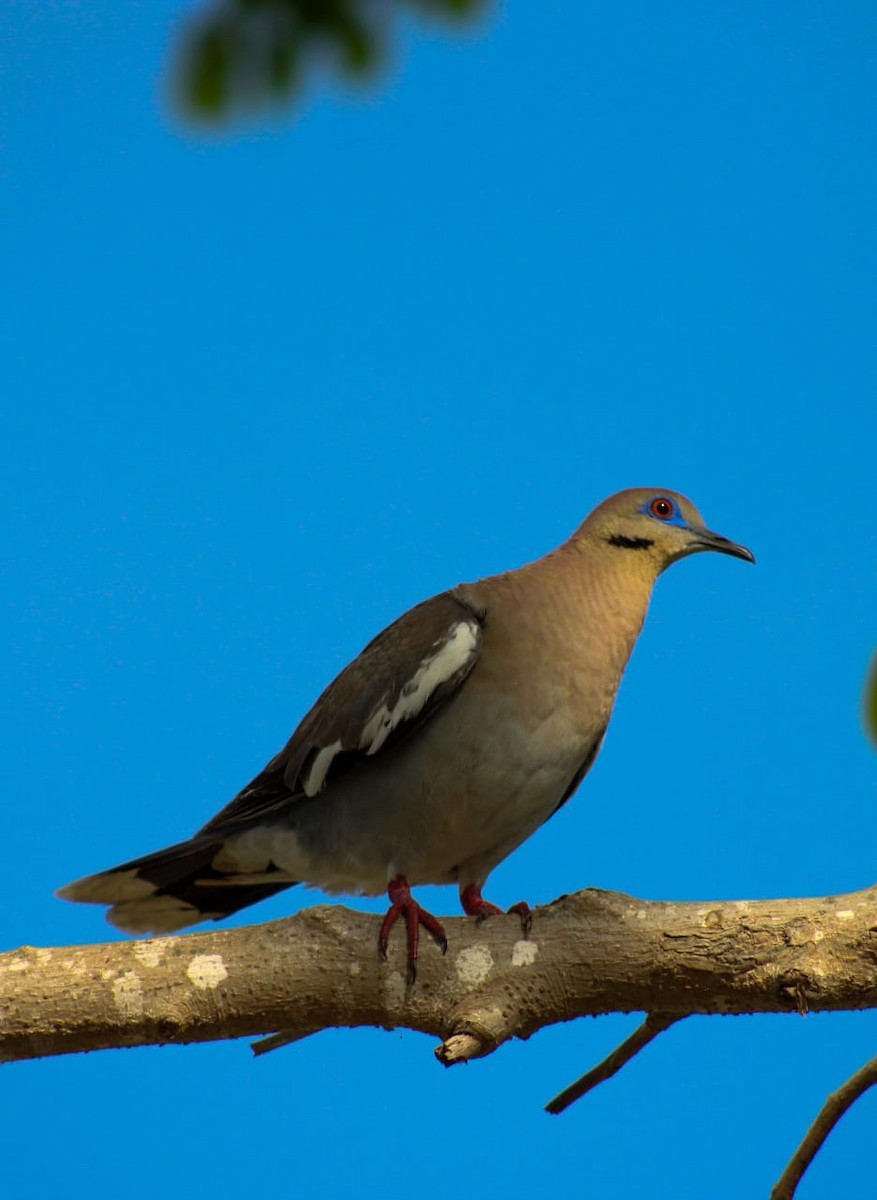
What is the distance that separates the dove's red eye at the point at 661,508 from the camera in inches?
188

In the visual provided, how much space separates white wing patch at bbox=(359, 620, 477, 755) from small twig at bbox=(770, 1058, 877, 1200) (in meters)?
1.58

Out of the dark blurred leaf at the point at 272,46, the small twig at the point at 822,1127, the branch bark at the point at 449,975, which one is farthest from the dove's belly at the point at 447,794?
the dark blurred leaf at the point at 272,46

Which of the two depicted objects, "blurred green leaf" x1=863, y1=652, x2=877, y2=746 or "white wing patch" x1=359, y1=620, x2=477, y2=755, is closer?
"blurred green leaf" x1=863, y1=652, x2=877, y2=746

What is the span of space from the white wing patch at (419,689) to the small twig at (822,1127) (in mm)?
1584

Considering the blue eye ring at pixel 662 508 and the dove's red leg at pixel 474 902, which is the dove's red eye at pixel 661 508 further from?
the dove's red leg at pixel 474 902

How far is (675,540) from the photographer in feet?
15.6

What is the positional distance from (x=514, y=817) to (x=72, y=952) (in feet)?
4.50

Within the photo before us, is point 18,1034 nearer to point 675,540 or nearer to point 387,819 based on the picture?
point 387,819

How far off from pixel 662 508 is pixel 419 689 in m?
1.15

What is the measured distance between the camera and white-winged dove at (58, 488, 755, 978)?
4133 millimetres

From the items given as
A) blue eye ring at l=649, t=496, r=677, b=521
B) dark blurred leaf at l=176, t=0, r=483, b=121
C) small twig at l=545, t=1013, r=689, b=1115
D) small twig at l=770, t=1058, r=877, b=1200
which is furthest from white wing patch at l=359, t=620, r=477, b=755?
dark blurred leaf at l=176, t=0, r=483, b=121

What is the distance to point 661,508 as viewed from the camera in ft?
15.7

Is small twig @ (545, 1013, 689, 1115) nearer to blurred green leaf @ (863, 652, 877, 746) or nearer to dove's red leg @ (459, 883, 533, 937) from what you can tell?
dove's red leg @ (459, 883, 533, 937)

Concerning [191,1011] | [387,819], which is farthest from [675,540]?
[191,1011]
